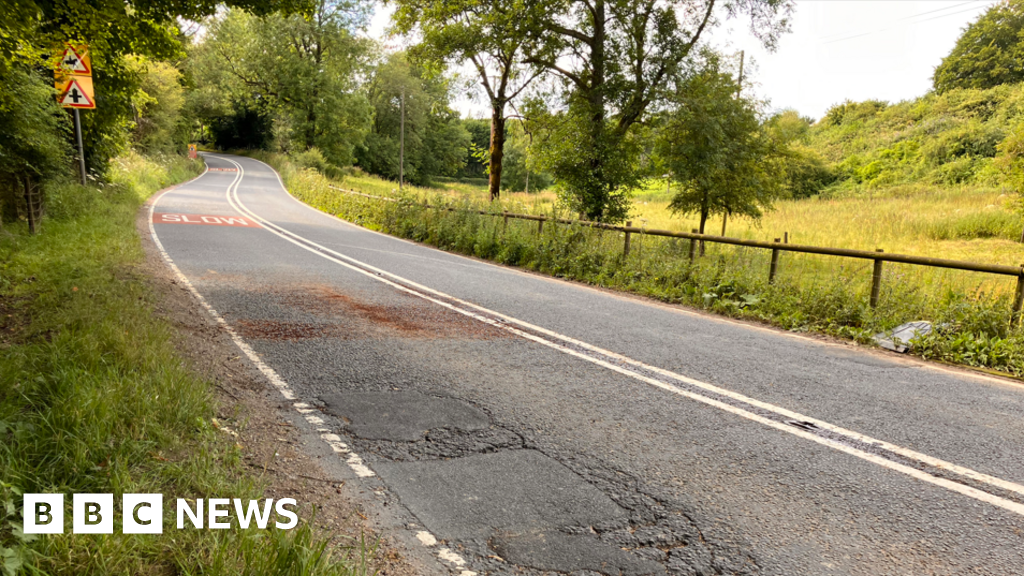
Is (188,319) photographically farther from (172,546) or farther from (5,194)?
(5,194)

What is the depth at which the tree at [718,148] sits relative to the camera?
16859mm

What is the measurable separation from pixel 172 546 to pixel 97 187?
19747 mm

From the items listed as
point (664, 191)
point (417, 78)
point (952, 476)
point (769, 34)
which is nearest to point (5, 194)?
point (952, 476)

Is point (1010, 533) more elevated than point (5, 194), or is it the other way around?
point (5, 194)

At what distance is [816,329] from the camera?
8359 millimetres

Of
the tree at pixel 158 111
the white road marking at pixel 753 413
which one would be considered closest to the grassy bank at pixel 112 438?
the white road marking at pixel 753 413

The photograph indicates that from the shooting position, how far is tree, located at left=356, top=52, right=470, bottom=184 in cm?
7475

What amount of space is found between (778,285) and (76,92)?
1407 centimetres

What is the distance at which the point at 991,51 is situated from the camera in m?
50.2

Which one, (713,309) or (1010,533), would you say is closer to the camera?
(1010,533)

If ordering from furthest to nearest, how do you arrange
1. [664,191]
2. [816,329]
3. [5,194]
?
1. [664,191]
2. [5,194]
3. [816,329]

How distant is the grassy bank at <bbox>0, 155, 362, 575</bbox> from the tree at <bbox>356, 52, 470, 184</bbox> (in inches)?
2714

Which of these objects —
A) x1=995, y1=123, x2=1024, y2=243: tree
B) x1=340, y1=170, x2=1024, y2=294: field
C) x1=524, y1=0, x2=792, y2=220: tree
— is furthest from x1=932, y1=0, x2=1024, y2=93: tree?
x1=524, y1=0, x2=792, y2=220: tree

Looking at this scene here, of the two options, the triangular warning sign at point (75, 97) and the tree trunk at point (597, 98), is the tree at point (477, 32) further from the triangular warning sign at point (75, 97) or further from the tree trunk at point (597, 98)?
the triangular warning sign at point (75, 97)
